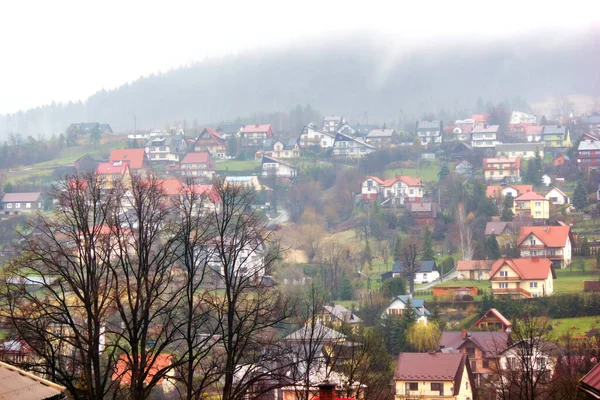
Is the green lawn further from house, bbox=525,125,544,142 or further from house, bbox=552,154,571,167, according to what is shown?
house, bbox=525,125,544,142

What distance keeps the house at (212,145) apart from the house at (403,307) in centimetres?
6882

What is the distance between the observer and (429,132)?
422ft

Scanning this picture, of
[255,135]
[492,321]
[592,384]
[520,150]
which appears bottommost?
[492,321]

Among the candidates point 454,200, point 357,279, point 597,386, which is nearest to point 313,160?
point 454,200

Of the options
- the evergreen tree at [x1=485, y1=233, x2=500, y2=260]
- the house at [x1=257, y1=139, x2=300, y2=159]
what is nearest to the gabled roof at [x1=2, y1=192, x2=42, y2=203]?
the house at [x1=257, y1=139, x2=300, y2=159]

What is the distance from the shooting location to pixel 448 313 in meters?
57.2

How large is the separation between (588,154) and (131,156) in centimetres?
5130

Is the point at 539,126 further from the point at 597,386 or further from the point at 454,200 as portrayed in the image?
the point at 597,386

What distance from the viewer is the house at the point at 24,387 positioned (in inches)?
295

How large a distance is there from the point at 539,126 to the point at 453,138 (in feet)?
41.6

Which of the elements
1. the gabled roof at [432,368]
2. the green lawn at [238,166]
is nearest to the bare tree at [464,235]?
the gabled roof at [432,368]

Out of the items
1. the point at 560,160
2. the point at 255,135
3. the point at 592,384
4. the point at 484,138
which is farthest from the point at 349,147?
the point at 592,384

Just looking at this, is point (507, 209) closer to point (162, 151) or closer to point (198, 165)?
point (198, 165)

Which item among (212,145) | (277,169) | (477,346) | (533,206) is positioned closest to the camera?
(477,346)
